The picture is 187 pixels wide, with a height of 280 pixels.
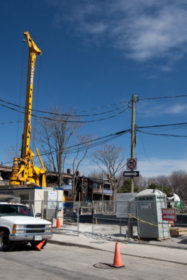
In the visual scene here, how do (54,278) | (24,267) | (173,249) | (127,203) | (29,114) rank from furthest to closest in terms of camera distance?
(29,114) → (127,203) → (173,249) → (24,267) → (54,278)

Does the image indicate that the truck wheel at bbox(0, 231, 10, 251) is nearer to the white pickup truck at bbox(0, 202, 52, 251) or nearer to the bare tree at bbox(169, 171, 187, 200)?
the white pickup truck at bbox(0, 202, 52, 251)

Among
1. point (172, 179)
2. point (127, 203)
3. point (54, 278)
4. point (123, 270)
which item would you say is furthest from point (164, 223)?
point (172, 179)

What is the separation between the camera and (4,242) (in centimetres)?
1073

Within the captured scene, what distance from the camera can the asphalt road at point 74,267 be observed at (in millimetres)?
7262

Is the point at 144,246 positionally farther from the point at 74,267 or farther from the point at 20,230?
the point at 20,230

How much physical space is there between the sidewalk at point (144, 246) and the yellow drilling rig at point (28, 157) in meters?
9.59

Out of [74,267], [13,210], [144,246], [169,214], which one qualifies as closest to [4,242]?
[13,210]

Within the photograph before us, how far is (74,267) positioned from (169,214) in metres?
6.31

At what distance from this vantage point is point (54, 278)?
6.93 m

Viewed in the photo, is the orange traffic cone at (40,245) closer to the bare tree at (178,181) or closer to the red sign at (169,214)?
the red sign at (169,214)

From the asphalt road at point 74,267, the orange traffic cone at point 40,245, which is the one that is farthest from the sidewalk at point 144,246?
the orange traffic cone at point 40,245

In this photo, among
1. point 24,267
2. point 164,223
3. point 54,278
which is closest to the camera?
point 54,278

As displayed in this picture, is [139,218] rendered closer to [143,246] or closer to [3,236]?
[143,246]

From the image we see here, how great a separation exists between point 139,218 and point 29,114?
44.1ft
